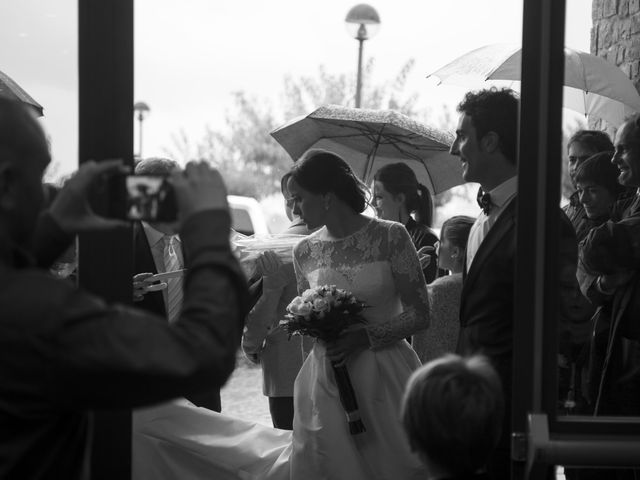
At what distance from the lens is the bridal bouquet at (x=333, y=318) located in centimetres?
424

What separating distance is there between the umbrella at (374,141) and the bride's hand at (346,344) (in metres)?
2.36

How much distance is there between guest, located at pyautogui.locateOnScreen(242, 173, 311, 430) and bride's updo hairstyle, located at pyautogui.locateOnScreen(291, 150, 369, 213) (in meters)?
0.75

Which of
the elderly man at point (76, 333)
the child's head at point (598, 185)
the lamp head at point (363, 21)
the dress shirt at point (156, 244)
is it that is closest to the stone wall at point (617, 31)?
the child's head at point (598, 185)

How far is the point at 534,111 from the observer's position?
2.56 metres

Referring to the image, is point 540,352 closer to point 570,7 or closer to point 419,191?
point 570,7

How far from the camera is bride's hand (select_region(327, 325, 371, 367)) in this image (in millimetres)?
4395

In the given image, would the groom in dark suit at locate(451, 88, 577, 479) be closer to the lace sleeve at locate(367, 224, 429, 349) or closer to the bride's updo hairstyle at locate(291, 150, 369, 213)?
the lace sleeve at locate(367, 224, 429, 349)

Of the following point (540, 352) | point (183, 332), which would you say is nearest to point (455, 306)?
point (540, 352)

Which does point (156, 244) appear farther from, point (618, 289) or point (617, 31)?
point (617, 31)

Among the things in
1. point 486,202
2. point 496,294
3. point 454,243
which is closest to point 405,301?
point 486,202

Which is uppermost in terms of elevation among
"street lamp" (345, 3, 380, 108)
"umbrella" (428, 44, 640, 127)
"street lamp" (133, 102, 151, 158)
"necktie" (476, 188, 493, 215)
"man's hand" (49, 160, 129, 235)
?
"street lamp" (345, 3, 380, 108)

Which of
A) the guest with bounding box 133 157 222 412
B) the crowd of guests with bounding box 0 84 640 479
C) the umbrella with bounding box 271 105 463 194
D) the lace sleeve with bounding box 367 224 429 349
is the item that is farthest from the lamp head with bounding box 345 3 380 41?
the lace sleeve with bounding box 367 224 429 349

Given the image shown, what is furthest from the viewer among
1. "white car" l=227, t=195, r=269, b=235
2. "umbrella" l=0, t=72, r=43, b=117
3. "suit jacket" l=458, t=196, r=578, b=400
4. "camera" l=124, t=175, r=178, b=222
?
"white car" l=227, t=195, r=269, b=235

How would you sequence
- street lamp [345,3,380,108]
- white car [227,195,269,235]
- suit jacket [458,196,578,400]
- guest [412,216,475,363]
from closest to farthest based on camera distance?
1. suit jacket [458,196,578,400]
2. guest [412,216,475,363]
3. white car [227,195,269,235]
4. street lamp [345,3,380,108]
